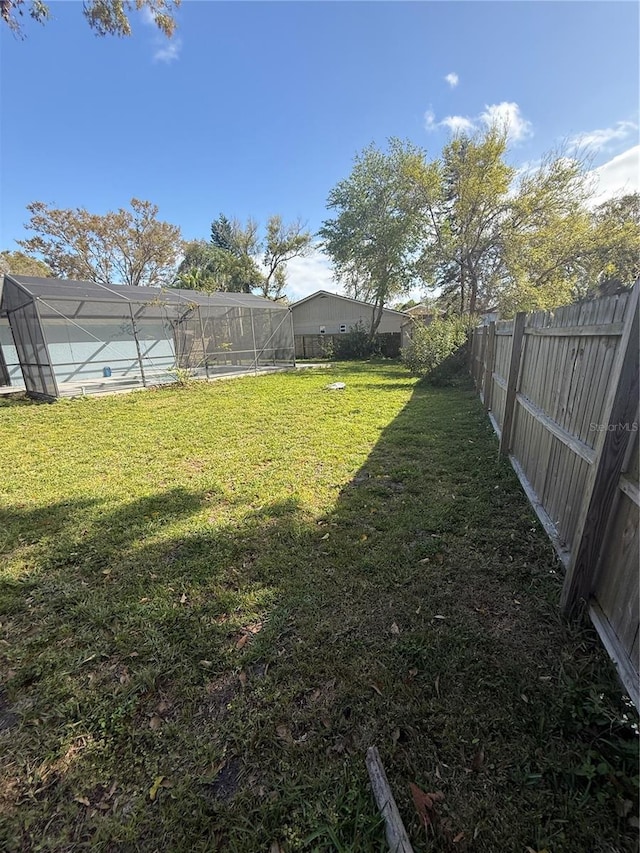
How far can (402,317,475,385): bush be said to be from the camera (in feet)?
35.1

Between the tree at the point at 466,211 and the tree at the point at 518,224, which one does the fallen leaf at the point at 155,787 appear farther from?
the tree at the point at 466,211

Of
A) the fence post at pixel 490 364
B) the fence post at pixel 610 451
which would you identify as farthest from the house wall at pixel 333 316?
the fence post at pixel 610 451

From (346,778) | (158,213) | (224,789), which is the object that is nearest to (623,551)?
(346,778)

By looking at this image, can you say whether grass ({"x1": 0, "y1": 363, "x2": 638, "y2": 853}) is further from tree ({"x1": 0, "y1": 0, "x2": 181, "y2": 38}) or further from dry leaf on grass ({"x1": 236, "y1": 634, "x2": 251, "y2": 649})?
tree ({"x1": 0, "y1": 0, "x2": 181, "y2": 38})

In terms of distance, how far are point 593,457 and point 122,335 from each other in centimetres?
1600

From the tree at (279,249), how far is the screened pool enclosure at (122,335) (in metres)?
17.9

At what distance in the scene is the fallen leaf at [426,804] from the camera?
1.18 metres

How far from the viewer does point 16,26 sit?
4879mm

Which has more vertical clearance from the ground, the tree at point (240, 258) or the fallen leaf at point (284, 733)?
the tree at point (240, 258)

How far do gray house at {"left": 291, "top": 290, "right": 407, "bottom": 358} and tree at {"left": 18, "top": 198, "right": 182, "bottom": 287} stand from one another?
12.0m

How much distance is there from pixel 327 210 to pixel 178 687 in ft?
82.9

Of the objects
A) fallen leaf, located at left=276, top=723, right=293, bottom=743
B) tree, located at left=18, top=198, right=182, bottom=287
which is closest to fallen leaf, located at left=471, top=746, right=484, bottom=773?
fallen leaf, located at left=276, top=723, right=293, bottom=743

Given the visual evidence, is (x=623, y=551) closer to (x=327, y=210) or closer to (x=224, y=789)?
(x=224, y=789)

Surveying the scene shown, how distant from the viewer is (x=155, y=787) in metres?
1.33
